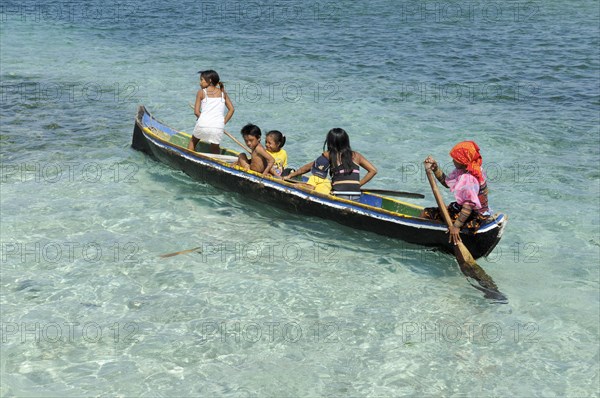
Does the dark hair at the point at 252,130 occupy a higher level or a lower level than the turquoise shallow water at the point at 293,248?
higher

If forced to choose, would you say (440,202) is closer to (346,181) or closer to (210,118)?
(346,181)

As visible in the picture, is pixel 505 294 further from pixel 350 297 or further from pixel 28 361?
pixel 28 361

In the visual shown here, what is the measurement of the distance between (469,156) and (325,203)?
2300 mm

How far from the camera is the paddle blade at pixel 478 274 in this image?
8.75 meters

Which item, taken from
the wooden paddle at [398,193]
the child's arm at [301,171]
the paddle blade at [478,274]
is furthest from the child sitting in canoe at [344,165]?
the paddle blade at [478,274]

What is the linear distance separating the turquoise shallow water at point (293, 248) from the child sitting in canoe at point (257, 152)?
2.31ft

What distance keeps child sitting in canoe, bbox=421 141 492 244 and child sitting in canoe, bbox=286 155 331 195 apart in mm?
1744

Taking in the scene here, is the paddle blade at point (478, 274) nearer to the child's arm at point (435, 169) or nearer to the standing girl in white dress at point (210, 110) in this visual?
the child's arm at point (435, 169)

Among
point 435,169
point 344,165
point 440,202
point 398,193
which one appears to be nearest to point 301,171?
point 344,165

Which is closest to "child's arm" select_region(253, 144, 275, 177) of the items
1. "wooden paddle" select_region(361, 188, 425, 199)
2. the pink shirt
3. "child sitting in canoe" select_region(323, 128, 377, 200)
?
"child sitting in canoe" select_region(323, 128, 377, 200)

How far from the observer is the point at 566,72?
19.2 metres

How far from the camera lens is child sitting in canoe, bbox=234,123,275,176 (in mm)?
10695

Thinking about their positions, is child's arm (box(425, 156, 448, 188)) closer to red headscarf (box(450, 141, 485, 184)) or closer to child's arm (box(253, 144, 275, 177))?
red headscarf (box(450, 141, 485, 184))

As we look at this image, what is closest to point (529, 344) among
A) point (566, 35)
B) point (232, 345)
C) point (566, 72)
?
point (232, 345)
